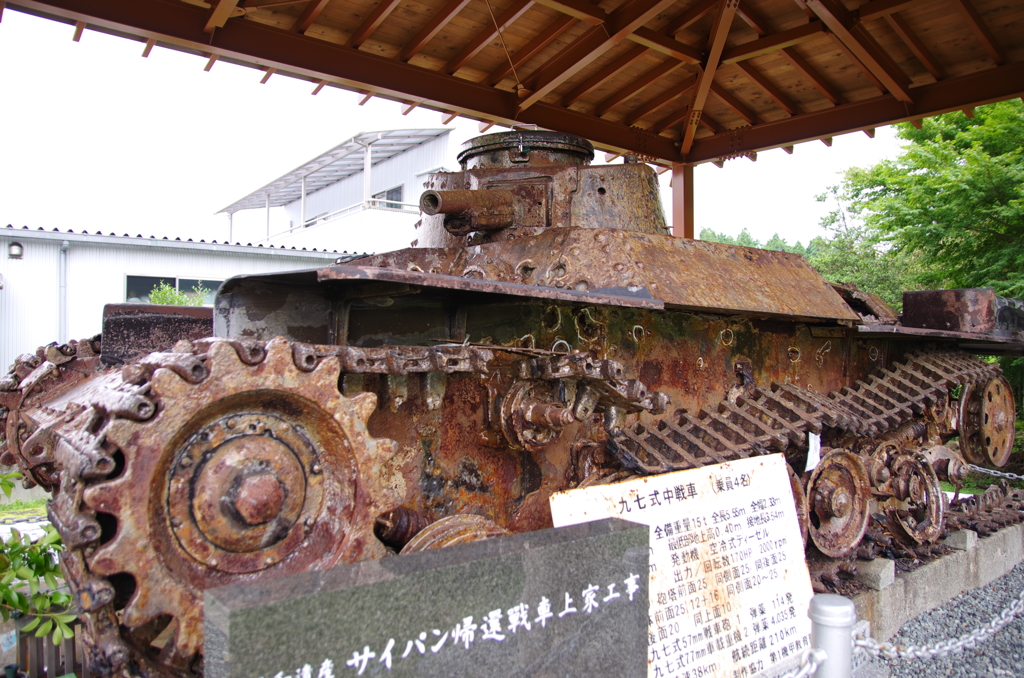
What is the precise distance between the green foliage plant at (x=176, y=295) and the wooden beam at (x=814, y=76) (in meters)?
9.33

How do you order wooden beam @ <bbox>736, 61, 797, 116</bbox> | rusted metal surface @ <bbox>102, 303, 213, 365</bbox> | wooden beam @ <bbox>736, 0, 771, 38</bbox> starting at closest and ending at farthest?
rusted metal surface @ <bbox>102, 303, 213, 365</bbox> → wooden beam @ <bbox>736, 0, 771, 38</bbox> → wooden beam @ <bbox>736, 61, 797, 116</bbox>

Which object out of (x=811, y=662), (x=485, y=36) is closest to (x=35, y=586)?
(x=811, y=662)

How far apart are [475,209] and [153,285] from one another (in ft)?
36.5

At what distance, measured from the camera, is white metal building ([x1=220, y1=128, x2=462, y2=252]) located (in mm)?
19141

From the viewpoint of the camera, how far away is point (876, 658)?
197 inches

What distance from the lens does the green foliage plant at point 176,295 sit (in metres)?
12.6

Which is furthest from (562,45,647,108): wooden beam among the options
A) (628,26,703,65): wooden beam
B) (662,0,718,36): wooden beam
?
(662,0,718,36): wooden beam

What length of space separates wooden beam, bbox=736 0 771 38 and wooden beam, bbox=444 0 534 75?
2.27m

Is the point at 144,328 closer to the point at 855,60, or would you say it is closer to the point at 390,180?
the point at 855,60

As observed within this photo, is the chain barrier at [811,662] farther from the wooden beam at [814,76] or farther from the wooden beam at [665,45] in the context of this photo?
the wooden beam at [814,76]

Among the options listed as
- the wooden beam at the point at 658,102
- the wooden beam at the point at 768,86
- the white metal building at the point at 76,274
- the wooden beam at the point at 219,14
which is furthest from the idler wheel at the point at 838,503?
the white metal building at the point at 76,274

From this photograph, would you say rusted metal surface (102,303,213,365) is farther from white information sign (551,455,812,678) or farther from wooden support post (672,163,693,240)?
wooden support post (672,163,693,240)

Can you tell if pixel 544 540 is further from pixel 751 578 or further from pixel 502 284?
pixel 751 578

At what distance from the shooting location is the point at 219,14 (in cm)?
616
